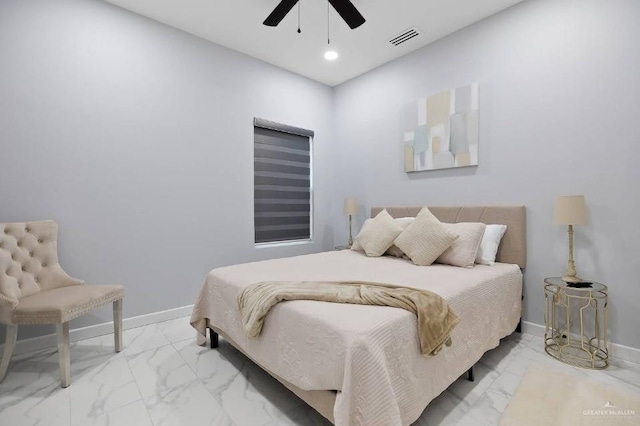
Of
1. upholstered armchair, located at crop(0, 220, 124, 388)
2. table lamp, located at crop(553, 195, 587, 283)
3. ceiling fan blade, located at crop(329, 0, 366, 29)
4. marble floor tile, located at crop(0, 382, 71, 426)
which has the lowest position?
marble floor tile, located at crop(0, 382, 71, 426)

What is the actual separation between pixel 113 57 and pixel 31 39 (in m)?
0.55

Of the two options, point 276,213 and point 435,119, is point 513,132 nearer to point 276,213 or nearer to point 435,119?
point 435,119

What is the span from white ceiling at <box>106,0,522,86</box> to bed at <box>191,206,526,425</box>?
6.43 feet

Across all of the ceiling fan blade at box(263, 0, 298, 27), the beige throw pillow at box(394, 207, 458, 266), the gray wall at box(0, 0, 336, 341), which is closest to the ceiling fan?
the ceiling fan blade at box(263, 0, 298, 27)

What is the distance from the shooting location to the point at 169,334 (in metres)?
2.73

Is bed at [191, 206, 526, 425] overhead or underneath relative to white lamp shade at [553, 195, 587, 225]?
underneath

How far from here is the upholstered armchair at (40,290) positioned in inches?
74.3

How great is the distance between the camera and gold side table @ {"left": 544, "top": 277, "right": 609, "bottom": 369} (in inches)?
85.7

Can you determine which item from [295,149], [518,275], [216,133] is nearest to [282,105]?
[295,149]

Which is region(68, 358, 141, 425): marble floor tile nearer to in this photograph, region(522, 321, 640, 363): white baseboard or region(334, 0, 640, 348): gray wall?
region(334, 0, 640, 348): gray wall

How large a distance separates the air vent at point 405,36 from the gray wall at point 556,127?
28 cm

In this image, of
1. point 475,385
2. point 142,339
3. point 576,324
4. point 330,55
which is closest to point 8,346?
point 142,339

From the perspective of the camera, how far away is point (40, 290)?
2.25 meters

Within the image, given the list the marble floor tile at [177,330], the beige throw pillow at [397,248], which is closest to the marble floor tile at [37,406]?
the marble floor tile at [177,330]
